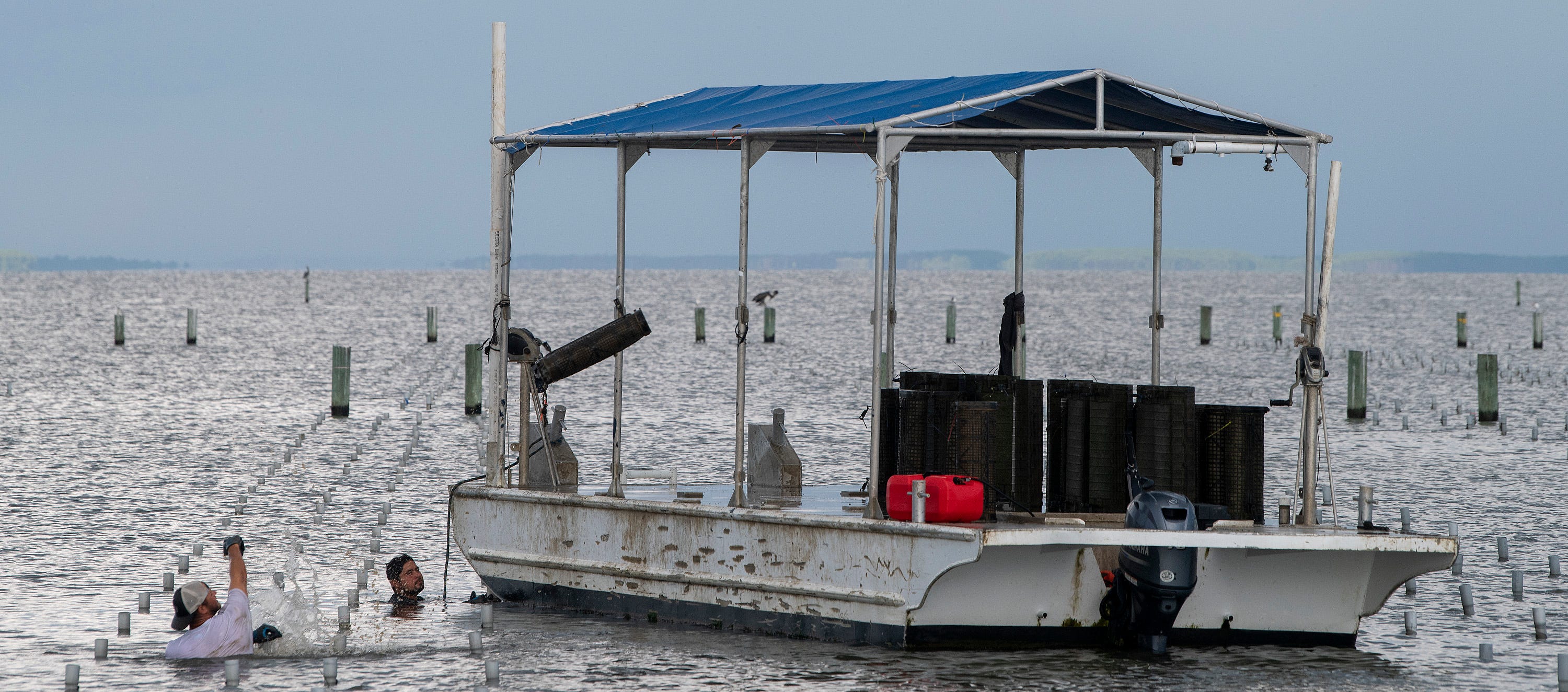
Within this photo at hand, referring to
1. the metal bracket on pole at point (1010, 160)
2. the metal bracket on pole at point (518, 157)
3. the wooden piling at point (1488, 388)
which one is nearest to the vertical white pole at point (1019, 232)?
the metal bracket on pole at point (1010, 160)

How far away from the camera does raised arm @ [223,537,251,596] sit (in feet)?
43.5

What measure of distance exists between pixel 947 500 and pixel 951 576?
Result: 0.65 m

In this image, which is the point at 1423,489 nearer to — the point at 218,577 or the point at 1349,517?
the point at 1349,517

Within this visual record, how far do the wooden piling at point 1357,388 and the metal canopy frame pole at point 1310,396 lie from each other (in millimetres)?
22340

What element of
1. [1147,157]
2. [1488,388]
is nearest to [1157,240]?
[1147,157]

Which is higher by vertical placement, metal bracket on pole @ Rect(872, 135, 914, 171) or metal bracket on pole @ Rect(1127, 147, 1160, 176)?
metal bracket on pole @ Rect(1127, 147, 1160, 176)

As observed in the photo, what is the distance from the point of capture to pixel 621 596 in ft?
46.6

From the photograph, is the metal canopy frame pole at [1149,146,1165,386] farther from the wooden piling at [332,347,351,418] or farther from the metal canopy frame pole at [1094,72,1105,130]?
the wooden piling at [332,347,351,418]

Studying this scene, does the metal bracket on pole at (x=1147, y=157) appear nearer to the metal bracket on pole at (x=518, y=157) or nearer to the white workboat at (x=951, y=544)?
the white workboat at (x=951, y=544)

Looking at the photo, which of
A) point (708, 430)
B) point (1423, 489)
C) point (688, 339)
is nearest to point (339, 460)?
point (708, 430)

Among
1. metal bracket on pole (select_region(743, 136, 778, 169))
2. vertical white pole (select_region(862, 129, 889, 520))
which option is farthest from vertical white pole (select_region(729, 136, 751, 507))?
vertical white pole (select_region(862, 129, 889, 520))

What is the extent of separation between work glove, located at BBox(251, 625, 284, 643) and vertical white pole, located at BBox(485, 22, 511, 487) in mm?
2185

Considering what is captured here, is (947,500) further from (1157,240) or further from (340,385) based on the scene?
(340,385)

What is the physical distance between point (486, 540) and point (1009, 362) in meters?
4.72
